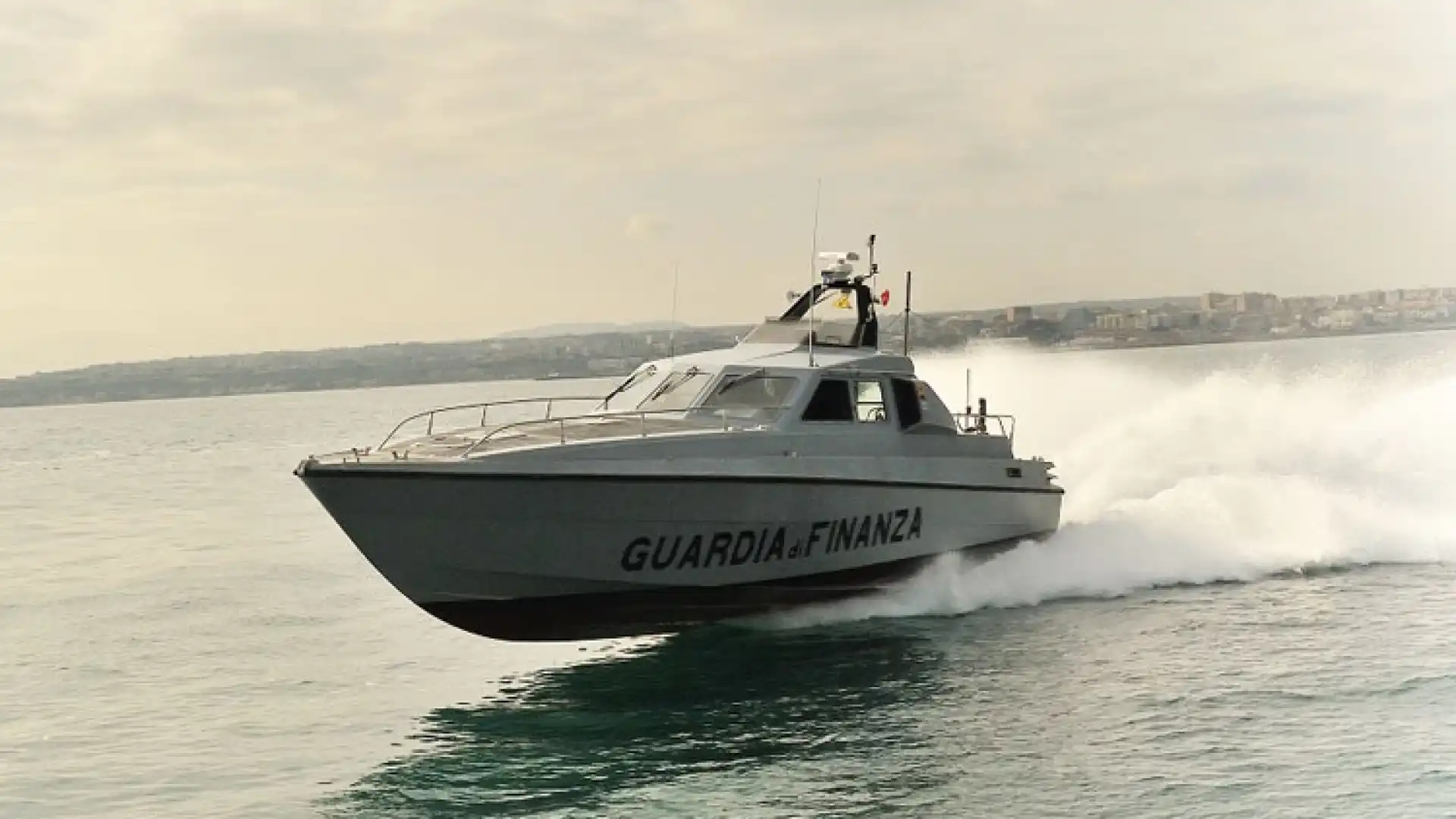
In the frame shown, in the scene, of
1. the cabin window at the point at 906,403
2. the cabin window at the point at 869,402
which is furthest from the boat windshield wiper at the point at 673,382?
the cabin window at the point at 906,403

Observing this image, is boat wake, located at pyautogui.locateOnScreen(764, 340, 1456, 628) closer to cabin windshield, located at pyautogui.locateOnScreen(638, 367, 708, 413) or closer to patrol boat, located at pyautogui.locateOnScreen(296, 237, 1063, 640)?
patrol boat, located at pyautogui.locateOnScreen(296, 237, 1063, 640)

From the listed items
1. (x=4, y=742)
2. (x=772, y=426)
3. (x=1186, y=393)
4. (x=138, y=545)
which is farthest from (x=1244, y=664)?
(x=1186, y=393)

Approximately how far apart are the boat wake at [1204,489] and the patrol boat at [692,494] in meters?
0.81

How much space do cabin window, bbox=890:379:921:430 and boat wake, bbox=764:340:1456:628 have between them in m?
1.67

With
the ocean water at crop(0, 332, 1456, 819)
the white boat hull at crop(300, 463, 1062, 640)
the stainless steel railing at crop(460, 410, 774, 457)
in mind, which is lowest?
the ocean water at crop(0, 332, 1456, 819)

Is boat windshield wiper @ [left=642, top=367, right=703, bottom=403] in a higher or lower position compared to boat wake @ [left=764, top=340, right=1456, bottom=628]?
higher

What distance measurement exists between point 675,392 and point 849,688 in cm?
378

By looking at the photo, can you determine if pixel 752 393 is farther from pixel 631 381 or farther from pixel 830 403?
pixel 631 381

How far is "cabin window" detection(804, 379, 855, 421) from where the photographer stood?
14578 millimetres

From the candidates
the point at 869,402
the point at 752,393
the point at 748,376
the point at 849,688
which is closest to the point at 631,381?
the point at 748,376

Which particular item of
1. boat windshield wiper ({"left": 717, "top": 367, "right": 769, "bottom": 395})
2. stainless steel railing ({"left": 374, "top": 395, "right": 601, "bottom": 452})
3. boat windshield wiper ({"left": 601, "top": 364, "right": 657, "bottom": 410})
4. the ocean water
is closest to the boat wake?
the ocean water

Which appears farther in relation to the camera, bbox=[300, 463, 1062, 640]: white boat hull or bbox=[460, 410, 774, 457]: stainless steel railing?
bbox=[460, 410, 774, 457]: stainless steel railing

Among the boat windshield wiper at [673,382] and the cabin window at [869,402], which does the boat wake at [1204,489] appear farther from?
the boat windshield wiper at [673,382]

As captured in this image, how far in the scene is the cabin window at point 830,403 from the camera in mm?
14578
